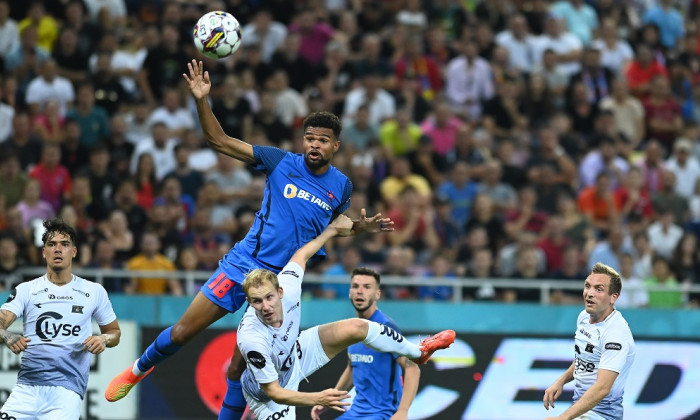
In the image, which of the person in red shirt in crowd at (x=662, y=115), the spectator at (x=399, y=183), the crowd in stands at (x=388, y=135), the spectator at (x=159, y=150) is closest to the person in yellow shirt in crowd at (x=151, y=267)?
the crowd in stands at (x=388, y=135)

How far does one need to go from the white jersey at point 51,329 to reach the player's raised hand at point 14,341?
397mm

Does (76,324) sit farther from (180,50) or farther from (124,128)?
(180,50)

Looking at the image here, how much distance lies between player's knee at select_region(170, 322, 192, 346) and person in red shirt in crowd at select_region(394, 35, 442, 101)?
→ 1026 centimetres

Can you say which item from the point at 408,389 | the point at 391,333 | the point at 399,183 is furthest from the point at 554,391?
the point at 399,183

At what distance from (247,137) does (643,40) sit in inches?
335

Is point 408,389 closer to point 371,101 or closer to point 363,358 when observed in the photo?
point 363,358

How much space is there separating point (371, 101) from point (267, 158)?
8655 millimetres

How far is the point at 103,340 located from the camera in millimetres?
10273

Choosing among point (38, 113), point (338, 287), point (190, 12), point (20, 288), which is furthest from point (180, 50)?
point (20, 288)

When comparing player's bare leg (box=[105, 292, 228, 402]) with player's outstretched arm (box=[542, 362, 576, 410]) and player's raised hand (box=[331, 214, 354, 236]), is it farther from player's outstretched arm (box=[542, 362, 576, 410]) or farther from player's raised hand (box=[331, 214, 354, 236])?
player's outstretched arm (box=[542, 362, 576, 410])

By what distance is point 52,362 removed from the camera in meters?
Answer: 10.4

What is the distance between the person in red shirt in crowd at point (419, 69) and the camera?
20.0m

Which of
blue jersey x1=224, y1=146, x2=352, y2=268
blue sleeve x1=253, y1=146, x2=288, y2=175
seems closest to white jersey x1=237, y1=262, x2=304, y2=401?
blue jersey x1=224, y1=146, x2=352, y2=268

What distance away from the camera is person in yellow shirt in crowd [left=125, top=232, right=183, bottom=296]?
15.2 m
